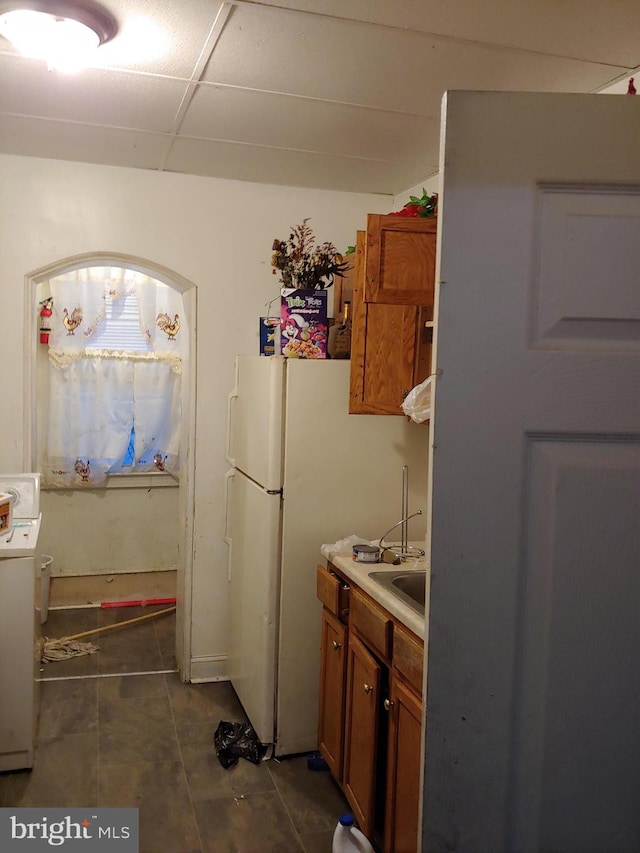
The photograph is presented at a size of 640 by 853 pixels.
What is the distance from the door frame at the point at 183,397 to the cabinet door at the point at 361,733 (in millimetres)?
1374

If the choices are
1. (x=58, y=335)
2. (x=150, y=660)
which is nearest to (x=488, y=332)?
(x=150, y=660)

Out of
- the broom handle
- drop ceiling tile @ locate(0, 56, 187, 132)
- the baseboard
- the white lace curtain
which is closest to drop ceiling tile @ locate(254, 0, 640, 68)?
drop ceiling tile @ locate(0, 56, 187, 132)

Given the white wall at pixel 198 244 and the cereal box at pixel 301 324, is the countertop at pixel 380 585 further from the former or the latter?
the white wall at pixel 198 244

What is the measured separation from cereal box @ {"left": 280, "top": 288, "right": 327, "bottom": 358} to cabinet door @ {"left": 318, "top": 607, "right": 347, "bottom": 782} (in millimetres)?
1038

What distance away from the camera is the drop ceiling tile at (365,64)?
79.0 inches

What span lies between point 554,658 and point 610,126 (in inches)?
34.7

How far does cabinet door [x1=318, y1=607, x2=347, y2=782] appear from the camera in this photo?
265 cm

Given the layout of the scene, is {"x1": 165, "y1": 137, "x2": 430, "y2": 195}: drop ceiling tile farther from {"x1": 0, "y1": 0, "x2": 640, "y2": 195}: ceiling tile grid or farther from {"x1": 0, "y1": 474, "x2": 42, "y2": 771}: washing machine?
{"x1": 0, "y1": 474, "x2": 42, "y2": 771}: washing machine

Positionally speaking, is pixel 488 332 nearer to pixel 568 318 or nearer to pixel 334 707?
pixel 568 318

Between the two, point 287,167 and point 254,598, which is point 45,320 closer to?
point 287,167

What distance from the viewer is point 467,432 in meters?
1.21

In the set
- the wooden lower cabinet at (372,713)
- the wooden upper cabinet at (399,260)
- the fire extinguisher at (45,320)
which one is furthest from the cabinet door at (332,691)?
the fire extinguisher at (45,320)

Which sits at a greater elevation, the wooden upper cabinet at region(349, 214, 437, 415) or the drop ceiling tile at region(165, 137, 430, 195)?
the drop ceiling tile at region(165, 137, 430, 195)

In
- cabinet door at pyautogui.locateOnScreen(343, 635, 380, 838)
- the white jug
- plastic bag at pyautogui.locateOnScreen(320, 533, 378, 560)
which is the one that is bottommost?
the white jug
